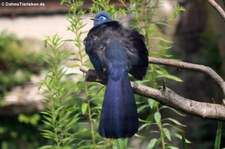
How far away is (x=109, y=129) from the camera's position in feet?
6.03

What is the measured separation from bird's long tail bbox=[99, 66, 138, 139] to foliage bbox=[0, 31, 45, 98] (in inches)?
113

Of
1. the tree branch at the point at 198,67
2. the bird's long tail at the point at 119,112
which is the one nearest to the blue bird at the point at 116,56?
the bird's long tail at the point at 119,112

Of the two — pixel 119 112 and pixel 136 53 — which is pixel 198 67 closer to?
pixel 136 53

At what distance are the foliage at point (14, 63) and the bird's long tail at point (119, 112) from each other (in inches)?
113

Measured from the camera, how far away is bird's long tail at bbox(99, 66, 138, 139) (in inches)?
72.4

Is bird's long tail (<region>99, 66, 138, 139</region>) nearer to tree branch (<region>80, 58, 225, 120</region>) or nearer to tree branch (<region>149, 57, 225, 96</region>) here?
tree branch (<region>80, 58, 225, 120</region>)

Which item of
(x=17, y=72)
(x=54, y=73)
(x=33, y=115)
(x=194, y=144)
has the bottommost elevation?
(x=194, y=144)

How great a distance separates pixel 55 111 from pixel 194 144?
2834 mm

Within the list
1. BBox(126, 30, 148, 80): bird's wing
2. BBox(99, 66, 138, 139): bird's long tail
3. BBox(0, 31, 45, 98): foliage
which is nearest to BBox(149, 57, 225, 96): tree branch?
BBox(126, 30, 148, 80): bird's wing

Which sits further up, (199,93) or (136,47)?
(136,47)

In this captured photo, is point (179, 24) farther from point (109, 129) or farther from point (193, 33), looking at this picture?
point (109, 129)

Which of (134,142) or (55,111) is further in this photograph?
(134,142)

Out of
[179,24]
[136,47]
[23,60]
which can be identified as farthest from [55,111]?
[179,24]

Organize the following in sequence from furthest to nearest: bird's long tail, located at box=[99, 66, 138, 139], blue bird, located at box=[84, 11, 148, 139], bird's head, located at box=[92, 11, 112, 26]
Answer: bird's head, located at box=[92, 11, 112, 26], blue bird, located at box=[84, 11, 148, 139], bird's long tail, located at box=[99, 66, 138, 139]
